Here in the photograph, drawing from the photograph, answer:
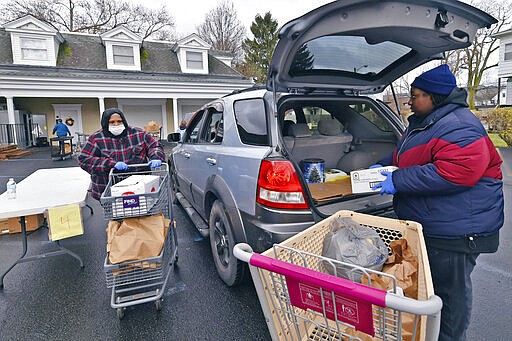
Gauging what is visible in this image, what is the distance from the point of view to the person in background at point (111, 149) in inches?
121

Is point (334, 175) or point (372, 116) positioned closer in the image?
point (334, 175)

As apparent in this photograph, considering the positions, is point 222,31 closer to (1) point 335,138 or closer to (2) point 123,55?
(2) point 123,55

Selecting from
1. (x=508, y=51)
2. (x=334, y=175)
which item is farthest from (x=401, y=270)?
(x=508, y=51)

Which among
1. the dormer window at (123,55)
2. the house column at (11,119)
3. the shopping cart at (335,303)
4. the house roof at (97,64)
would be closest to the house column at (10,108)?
the house column at (11,119)

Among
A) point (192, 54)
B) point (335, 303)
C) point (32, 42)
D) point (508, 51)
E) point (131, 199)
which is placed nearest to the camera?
point (335, 303)

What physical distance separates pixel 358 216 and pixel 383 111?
173cm

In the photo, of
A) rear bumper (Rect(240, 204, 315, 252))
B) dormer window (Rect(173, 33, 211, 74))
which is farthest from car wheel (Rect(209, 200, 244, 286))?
dormer window (Rect(173, 33, 211, 74))

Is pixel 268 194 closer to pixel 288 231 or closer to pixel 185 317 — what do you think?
pixel 288 231

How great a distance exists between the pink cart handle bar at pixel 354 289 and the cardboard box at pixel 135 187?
152 centimetres

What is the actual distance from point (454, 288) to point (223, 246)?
1.86 meters

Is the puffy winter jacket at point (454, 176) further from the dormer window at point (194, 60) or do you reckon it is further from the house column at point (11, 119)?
the dormer window at point (194, 60)

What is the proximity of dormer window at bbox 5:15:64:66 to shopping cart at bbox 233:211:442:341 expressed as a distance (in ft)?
59.4

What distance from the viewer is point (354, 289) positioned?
3.16ft

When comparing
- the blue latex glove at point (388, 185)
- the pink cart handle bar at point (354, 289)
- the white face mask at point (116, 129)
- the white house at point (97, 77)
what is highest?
the white house at point (97, 77)
